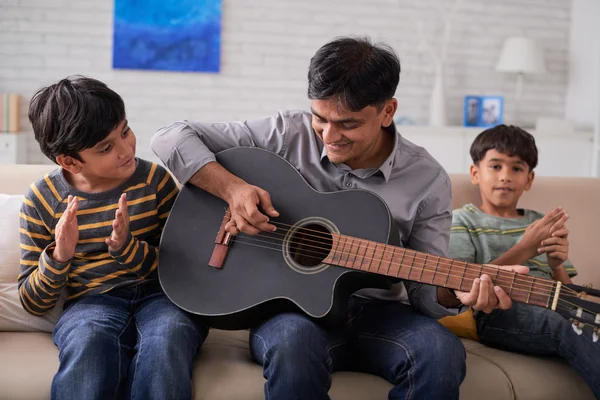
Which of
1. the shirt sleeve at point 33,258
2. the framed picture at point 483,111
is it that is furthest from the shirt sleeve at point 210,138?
the framed picture at point 483,111

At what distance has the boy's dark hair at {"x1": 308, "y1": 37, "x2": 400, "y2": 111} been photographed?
178 centimetres

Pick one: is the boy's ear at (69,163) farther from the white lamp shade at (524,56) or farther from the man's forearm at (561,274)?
the white lamp shade at (524,56)

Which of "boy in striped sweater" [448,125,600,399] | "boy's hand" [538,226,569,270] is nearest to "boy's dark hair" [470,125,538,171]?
"boy in striped sweater" [448,125,600,399]

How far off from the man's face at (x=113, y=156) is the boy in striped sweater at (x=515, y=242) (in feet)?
3.28

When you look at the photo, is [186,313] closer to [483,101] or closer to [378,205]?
[378,205]

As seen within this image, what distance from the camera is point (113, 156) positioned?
6.05 ft

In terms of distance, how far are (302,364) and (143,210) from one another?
619 mm

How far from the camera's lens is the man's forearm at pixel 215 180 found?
1878 mm

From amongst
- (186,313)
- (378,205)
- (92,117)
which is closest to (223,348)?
(186,313)

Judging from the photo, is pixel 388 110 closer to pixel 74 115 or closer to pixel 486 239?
pixel 486 239

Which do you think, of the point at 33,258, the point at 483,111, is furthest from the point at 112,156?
the point at 483,111

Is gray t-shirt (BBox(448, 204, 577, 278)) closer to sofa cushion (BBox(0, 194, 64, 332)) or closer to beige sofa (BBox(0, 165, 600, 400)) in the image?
beige sofa (BBox(0, 165, 600, 400))

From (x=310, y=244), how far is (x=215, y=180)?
30 cm

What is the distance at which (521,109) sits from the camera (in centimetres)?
561
